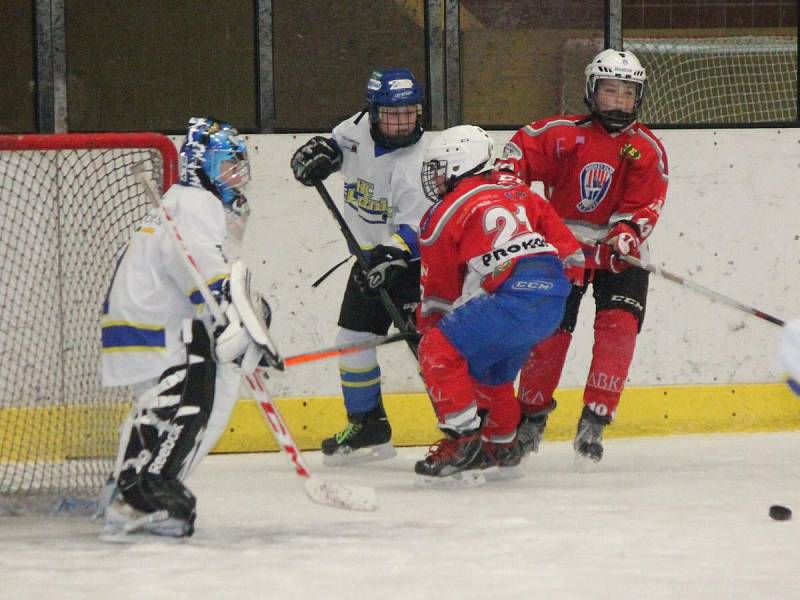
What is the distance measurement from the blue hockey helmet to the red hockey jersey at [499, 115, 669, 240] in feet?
1.01

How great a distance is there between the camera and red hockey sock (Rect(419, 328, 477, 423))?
4.59 metres

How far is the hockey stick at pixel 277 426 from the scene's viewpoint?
3.74m

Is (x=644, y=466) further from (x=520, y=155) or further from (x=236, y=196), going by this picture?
(x=236, y=196)

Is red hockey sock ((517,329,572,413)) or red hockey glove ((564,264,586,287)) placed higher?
red hockey glove ((564,264,586,287))

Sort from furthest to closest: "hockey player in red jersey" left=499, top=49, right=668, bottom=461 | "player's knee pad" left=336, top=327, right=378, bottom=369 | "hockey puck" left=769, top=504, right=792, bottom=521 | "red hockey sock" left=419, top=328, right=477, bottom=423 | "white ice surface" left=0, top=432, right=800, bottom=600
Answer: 1. "player's knee pad" left=336, top=327, right=378, bottom=369
2. "hockey player in red jersey" left=499, top=49, right=668, bottom=461
3. "red hockey sock" left=419, top=328, right=477, bottom=423
4. "hockey puck" left=769, top=504, right=792, bottom=521
5. "white ice surface" left=0, top=432, right=800, bottom=600

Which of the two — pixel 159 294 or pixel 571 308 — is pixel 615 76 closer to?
pixel 571 308

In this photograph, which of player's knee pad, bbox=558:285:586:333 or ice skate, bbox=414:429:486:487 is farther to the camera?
player's knee pad, bbox=558:285:586:333

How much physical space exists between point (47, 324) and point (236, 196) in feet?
3.75

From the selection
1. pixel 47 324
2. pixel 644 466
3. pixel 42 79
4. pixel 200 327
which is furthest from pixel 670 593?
pixel 42 79

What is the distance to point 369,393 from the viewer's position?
17.5 feet

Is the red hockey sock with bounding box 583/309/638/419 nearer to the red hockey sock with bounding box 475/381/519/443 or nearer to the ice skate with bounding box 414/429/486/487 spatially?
the red hockey sock with bounding box 475/381/519/443

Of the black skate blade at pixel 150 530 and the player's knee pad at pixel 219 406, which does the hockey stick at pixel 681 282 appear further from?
the black skate blade at pixel 150 530

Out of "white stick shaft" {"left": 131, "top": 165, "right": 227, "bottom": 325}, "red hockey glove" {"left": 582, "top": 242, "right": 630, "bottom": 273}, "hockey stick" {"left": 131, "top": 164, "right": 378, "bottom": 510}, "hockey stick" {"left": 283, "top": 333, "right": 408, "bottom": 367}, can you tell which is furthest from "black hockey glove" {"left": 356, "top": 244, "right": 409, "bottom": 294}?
"white stick shaft" {"left": 131, "top": 165, "right": 227, "bottom": 325}

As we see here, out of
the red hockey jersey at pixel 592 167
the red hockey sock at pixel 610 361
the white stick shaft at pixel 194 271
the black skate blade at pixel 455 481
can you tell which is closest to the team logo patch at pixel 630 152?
the red hockey jersey at pixel 592 167
